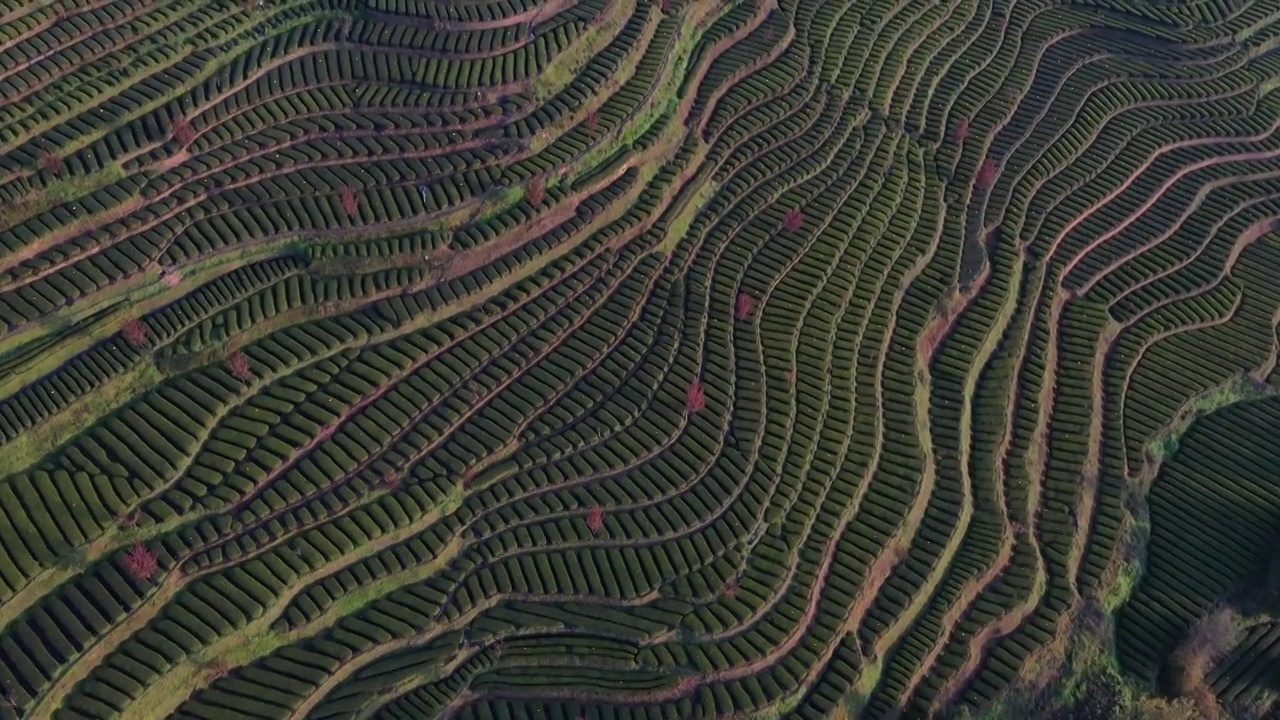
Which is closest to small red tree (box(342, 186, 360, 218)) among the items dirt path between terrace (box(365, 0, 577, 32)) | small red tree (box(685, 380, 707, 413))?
dirt path between terrace (box(365, 0, 577, 32))

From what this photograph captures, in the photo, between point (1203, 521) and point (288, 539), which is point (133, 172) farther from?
point (1203, 521)

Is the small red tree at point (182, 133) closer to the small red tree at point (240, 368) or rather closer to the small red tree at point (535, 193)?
the small red tree at point (240, 368)

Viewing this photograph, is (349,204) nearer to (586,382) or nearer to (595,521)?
(586,382)

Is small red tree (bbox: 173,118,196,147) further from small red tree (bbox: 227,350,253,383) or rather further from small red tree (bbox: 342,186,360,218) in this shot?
small red tree (bbox: 227,350,253,383)

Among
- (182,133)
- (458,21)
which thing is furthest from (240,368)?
(458,21)

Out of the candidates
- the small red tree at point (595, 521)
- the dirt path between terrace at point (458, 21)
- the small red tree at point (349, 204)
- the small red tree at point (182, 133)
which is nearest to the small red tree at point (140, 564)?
the small red tree at point (595, 521)

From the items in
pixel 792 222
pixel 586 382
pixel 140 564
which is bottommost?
pixel 140 564

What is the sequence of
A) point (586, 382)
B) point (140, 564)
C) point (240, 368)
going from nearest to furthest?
point (140, 564) < point (240, 368) < point (586, 382)

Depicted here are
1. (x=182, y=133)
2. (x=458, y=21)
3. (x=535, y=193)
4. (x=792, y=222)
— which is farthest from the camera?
(x=792, y=222)
